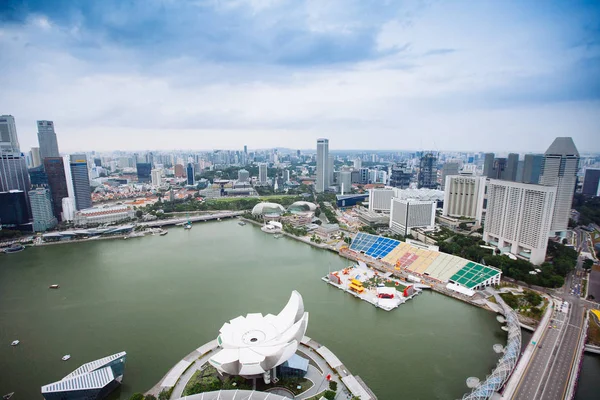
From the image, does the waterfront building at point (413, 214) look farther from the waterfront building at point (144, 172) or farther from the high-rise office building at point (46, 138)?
the waterfront building at point (144, 172)

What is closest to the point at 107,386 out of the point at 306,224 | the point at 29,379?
the point at 29,379

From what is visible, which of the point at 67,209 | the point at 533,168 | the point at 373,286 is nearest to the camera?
the point at 373,286

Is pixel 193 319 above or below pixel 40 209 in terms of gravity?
below

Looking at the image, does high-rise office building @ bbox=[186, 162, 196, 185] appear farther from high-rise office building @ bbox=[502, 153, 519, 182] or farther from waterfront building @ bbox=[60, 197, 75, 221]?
high-rise office building @ bbox=[502, 153, 519, 182]

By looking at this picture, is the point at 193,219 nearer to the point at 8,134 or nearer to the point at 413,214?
Answer: the point at 413,214

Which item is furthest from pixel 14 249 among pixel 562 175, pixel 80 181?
pixel 562 175

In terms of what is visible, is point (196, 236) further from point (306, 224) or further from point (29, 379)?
point (29, 379)

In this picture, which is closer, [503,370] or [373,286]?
[503,370]
